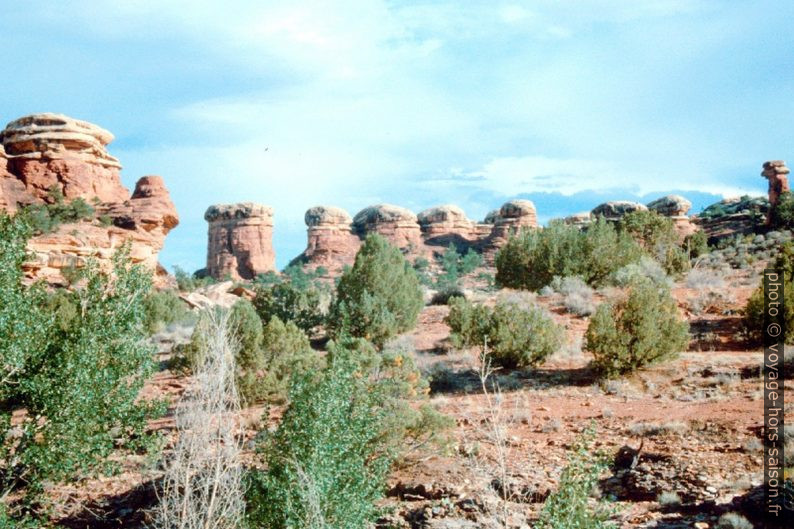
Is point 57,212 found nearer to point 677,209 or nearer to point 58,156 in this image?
point 58,156

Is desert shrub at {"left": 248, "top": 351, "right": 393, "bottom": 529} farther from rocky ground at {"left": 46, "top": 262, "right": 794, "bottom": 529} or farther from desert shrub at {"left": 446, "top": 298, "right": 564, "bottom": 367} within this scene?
desert shrub at {"left": 446, "top": 298, "right": 564, "bottom": 367}

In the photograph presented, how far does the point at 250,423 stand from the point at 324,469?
13.5 ft

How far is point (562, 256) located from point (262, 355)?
15.7 m

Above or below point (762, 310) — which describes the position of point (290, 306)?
below

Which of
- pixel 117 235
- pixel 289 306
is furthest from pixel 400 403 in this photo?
pixel 117 235

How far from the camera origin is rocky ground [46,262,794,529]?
26.5 feet

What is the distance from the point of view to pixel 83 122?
29609 mm

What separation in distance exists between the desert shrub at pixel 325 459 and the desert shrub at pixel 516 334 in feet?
17.0

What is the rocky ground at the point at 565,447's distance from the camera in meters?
8.06

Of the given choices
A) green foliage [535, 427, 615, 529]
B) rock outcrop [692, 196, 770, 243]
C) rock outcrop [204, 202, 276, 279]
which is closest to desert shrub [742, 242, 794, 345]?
green foliage [535, 427, 615, 529]

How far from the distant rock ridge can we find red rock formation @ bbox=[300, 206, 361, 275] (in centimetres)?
2742

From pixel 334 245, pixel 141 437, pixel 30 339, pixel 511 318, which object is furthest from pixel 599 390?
pixel 334 245

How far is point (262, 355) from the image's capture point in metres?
13.7

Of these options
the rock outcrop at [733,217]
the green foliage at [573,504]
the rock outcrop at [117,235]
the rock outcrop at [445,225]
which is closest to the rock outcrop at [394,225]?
the rock outcrop at [445,225]
